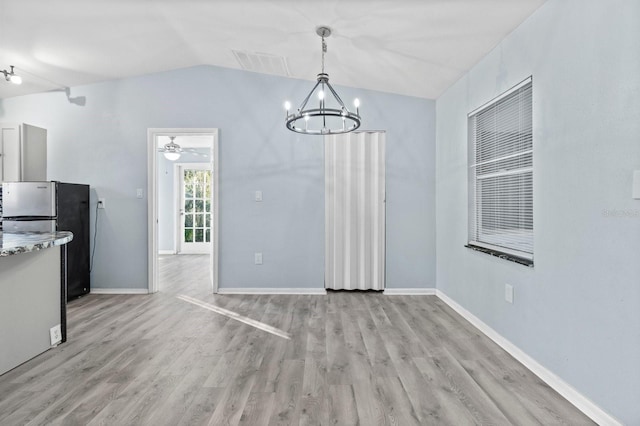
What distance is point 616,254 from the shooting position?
170cm

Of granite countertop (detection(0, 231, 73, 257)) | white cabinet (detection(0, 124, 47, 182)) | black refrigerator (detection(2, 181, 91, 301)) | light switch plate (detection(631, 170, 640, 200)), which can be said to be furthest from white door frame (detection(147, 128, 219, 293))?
light switch plate (detection(631, 170, 640, 200))

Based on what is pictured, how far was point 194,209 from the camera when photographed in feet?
26.5

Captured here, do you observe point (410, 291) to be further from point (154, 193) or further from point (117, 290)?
point (117, 290)

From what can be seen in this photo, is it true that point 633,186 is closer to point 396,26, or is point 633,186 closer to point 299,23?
point 396,26

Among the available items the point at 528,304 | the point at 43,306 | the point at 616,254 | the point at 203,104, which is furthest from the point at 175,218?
the point at 616,254

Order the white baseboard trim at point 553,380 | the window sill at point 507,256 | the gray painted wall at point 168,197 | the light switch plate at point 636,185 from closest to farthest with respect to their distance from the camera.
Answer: the light switch plate at point 636,185 → the white baseboard trim at point 553,380 → the window sill at point 507,256 → the gray painted wall at point 168,197

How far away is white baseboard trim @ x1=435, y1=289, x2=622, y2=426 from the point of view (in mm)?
1763

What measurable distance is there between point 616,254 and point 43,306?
3.62 m

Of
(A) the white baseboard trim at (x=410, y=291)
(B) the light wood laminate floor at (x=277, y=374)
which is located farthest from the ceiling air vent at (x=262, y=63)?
(A) the white baseboard trim at (x=410, y=291)

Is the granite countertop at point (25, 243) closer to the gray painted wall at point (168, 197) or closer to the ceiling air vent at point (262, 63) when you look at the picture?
the ceiling air vent at point (262, 63)

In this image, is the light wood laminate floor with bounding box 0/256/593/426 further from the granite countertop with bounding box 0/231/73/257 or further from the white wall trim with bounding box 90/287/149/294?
the granite countertop with bounding box 0/231/73/257

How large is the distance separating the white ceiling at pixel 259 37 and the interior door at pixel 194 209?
12.5 ft

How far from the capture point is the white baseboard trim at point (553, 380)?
5.78 ft

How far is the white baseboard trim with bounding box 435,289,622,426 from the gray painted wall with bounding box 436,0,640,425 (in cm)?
4
